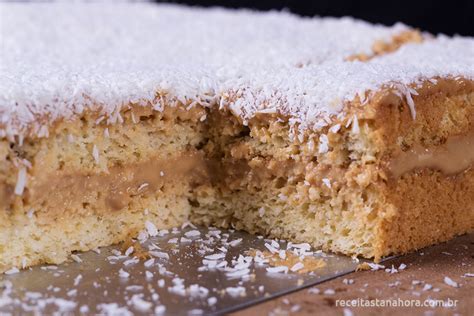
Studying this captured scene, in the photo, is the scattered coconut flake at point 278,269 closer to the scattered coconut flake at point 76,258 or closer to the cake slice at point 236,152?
the cake slice at point 236,152

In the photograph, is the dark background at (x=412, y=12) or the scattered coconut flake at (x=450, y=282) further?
the dark background at (x=412, y=12)

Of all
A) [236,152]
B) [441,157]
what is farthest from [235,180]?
[441,157]

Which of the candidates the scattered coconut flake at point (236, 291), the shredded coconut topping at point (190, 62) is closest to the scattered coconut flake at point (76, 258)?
the shredded coconut topping at point (190, 62)

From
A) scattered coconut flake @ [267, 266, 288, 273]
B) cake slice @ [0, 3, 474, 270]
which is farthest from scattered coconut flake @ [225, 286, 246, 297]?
cake slice @ [0, 3, 474, 270]

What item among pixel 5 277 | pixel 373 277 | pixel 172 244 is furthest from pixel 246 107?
pixel 5 277

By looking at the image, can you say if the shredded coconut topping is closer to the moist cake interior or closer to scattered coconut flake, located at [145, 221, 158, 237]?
the moist cake interior

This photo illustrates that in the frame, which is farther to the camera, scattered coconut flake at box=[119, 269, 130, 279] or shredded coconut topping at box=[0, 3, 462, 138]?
shredded coconut topping at box=[0, 3, 462, 138]

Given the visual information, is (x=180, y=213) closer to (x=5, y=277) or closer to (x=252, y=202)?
(x=252, y=202)
